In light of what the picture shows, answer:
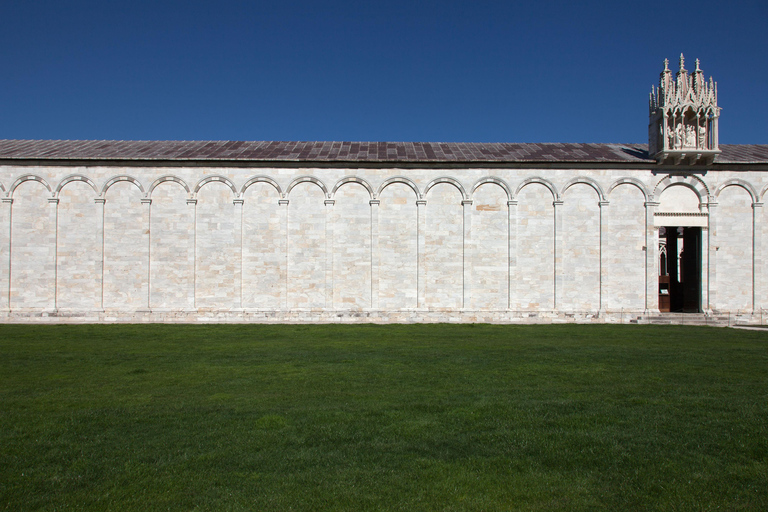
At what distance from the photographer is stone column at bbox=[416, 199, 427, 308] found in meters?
27.4

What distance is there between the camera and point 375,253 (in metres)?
27.5

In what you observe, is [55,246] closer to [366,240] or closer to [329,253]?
[329,253]

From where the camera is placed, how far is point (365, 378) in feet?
41.5

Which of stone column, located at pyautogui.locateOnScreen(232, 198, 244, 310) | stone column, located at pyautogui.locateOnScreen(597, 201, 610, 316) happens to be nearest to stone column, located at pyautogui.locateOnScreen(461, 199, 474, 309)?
stone column, located at pyautogui.locateOnScreen(597, 201, 610, 316)

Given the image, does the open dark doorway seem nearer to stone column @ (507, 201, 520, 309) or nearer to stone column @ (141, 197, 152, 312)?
stone column @ (507, 201, 520, 309)

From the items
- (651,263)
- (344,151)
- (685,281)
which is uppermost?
(344,151)

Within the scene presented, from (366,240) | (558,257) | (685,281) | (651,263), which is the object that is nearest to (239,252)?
(366,240)

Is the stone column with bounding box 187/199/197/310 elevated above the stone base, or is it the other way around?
the stone column with bounding box 187/199/197/310

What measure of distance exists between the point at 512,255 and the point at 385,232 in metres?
6.69

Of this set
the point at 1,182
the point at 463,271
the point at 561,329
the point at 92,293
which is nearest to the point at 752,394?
the point at 561,329

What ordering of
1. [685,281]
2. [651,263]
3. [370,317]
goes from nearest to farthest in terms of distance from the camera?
[370,317]
[651,263]
[685,281]

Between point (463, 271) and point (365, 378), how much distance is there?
618 inches

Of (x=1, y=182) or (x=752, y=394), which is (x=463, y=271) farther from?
(x=1, y=182)

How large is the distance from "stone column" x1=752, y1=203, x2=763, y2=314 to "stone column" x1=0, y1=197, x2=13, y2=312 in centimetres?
3805
